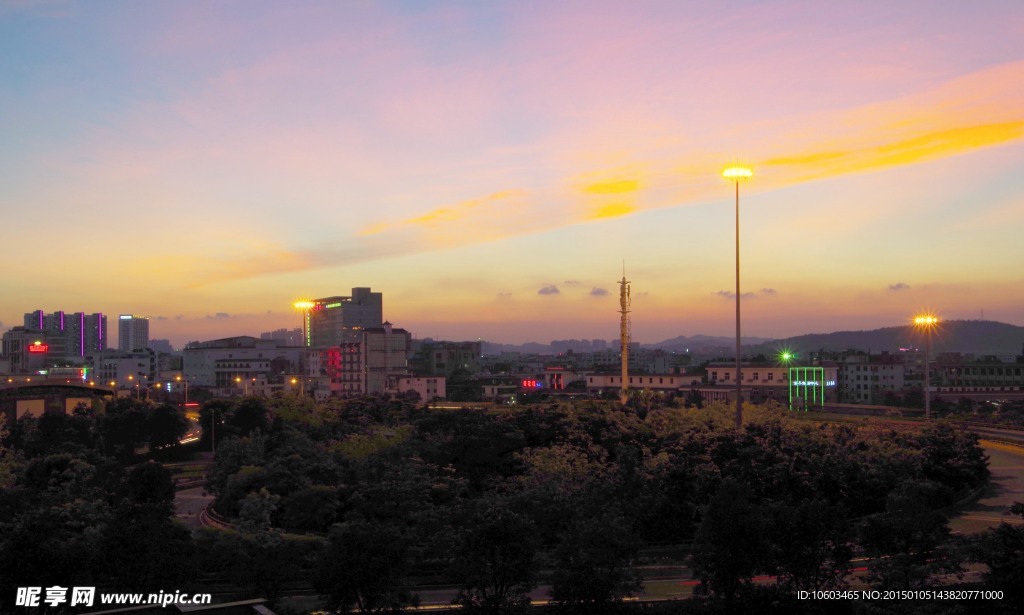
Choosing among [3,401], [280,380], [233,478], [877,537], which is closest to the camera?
[877,537]

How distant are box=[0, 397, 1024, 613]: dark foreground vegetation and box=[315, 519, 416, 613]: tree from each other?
0.14ft

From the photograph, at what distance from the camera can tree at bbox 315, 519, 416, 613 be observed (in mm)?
15938

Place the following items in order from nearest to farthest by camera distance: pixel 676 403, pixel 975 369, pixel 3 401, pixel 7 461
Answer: pixel 7 461 < pixel 676 403 < pixel 3 401 < pixel 975 369

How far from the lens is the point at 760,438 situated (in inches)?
1264

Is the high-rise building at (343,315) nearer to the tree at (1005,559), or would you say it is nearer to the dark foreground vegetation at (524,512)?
the dark foreground vegetation at (524,512)

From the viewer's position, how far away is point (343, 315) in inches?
7367

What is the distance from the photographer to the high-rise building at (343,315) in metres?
187

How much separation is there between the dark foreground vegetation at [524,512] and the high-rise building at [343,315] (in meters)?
139

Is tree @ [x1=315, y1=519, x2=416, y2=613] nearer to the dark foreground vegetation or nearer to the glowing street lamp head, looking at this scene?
the dark foreground vegetation

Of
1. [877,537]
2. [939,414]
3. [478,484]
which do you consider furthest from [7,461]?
[939,414]

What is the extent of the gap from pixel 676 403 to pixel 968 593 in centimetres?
3563

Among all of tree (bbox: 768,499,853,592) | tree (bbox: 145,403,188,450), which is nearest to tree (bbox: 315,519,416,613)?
tree (bbox: 768,499,853,592)

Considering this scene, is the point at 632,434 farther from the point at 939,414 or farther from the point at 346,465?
the point at 939,414

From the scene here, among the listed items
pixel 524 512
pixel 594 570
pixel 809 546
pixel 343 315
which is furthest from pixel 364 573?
pixel 343 315
